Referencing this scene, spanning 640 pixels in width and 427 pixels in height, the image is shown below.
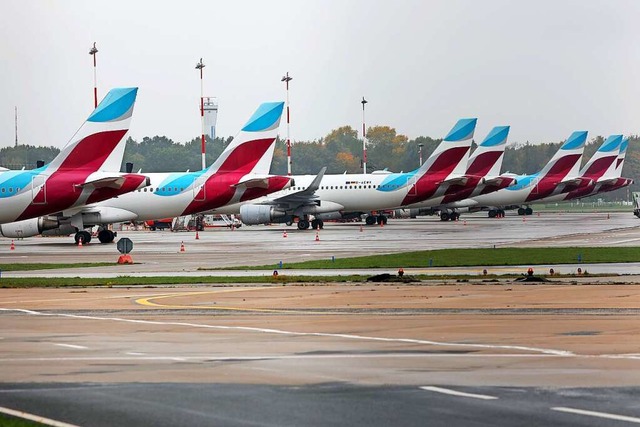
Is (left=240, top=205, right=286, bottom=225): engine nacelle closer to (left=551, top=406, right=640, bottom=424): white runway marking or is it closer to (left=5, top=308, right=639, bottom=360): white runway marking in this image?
(left=5, top=308, right=639, bottom=360): white runway marking

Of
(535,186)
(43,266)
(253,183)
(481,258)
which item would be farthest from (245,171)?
(535,186)

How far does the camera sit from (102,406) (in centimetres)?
1437

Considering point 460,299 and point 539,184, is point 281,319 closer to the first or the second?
point 460,299

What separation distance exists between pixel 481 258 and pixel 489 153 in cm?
7517

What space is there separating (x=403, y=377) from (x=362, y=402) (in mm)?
2216

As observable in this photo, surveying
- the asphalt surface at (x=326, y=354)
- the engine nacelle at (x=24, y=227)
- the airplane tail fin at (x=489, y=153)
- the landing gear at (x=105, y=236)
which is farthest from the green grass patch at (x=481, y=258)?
the airplane tail fin at (x=489, y=153)

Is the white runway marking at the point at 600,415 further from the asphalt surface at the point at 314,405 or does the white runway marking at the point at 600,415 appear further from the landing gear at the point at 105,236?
the landing gear at the point at 105,236

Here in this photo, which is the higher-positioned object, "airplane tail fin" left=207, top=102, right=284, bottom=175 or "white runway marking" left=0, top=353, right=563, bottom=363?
"airplane tail fin" left=207, top=102, right=284, bottom=175

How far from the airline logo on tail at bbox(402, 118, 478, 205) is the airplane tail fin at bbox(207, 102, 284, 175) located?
990 inches

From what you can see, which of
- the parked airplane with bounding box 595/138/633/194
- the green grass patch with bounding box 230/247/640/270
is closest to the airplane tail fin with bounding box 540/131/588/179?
the parked airplane with bounding box 595/138/633/194

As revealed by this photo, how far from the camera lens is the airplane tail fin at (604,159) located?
151 meters

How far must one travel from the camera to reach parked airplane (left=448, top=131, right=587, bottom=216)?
5408 inches

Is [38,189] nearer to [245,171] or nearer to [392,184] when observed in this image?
[245,171]

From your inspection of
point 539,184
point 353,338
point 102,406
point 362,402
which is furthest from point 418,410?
point 539,184
